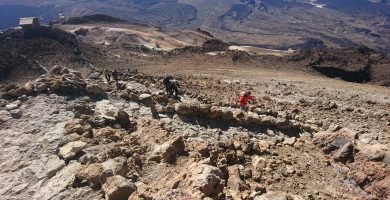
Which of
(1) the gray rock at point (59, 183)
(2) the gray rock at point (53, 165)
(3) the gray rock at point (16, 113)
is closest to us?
(1) the gray rock at point (59, 183)

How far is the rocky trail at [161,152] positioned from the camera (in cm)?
717

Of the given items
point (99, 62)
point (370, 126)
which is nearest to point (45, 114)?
point (370, 126)

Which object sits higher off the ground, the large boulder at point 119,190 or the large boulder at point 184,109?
the large boulder at point 119,190

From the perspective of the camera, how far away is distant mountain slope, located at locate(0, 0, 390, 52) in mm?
96562

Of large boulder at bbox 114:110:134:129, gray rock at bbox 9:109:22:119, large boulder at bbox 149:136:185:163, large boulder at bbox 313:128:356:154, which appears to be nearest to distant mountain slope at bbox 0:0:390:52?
large boulder at bbox 313:128:356:154

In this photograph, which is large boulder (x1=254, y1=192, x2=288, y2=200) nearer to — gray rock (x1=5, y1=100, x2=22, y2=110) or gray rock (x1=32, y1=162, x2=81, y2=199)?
gray rock (x1=32, y1=162, x2=81, y2=199)

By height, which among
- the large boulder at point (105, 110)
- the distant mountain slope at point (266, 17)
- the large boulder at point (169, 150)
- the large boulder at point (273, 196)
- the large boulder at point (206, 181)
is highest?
the large boulder at point (206, 181)

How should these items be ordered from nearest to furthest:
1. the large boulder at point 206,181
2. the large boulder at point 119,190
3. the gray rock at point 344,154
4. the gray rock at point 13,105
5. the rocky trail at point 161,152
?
1. the large boulder at point 206,181
2. the large boulder at point 119,190
3. the rocky trail at point 161,152
4. the gray rock at point 344,154
5. the gray rock at point 13,105

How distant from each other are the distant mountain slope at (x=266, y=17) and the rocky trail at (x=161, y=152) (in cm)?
7754

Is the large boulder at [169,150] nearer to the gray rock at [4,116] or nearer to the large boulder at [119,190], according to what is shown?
the large boulder at [119,190]

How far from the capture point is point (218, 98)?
56.8 feet

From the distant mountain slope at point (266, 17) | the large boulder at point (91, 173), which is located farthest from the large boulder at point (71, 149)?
the distant mountain slope at point (266, 17)

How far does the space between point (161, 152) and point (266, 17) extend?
121 m

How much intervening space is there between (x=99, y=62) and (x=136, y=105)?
66.2ft
